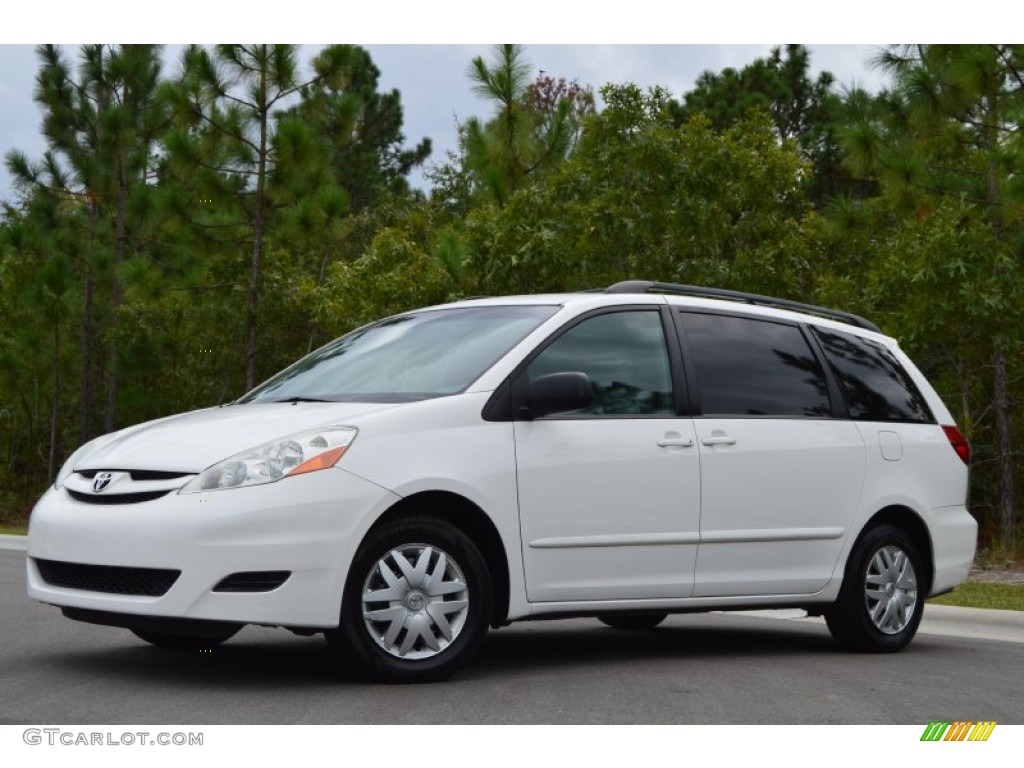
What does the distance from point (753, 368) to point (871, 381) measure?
3.61 ft

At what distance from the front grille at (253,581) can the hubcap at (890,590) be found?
145 inches

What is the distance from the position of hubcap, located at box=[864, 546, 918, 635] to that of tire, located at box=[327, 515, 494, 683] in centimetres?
282

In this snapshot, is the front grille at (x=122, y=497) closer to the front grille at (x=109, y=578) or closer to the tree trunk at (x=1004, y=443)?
the front grille at (x=109, y=578)

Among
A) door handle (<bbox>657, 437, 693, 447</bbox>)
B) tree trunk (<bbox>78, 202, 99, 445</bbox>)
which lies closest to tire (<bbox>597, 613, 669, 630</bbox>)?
door handle (<bbox>657, 437, 693, 447</bbox>)

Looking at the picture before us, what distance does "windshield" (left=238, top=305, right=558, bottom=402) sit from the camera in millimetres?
7418

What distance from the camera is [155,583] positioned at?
6.54 meters

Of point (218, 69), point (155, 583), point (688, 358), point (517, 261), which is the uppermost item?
point (218, 69)

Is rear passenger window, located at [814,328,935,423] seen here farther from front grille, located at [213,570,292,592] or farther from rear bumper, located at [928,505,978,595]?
front grille, located at [213,570,292,592]

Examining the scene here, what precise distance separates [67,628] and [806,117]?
108ft

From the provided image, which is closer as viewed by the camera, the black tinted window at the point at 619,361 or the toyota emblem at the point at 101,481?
the toyota emblem at the point at 101,481

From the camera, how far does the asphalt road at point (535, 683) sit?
243 inches

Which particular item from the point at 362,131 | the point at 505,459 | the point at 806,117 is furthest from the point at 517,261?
the point at 362,131

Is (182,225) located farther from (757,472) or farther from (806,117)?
(757,472)

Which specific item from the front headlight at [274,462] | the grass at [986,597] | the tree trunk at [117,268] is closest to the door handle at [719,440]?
the front headlight at [274,462]
